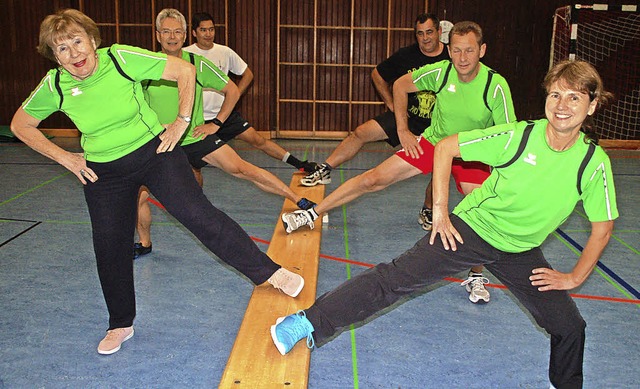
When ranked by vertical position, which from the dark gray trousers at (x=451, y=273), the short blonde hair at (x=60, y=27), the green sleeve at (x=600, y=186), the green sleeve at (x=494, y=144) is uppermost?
the short blonde hair at (x=60, y=27)

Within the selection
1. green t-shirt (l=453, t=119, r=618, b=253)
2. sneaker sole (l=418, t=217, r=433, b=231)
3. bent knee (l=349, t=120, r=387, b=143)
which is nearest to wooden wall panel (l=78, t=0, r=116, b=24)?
bent knee (l=349, t=120, r=387, b=143)

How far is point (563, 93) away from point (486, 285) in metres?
2.04

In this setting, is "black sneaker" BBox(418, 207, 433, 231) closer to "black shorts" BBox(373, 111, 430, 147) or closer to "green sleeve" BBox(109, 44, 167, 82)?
"black shorts" BBox(373, 111, 430, 147)

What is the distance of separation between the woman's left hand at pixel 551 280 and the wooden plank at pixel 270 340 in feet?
3.34

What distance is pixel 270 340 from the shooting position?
2842 millimetres

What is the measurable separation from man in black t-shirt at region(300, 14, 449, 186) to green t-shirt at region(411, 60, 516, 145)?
1206 millimetres

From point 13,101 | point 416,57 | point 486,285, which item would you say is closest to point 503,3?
point 416,57

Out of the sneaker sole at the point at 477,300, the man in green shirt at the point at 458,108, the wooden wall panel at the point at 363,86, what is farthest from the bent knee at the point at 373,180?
the wooden wall panel at the point at 363,86

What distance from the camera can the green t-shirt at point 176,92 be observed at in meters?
3.96

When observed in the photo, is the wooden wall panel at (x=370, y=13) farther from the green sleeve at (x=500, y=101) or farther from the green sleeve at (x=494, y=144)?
the green sleeve at (x=494, y=144)

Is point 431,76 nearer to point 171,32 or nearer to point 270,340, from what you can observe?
point 171,32

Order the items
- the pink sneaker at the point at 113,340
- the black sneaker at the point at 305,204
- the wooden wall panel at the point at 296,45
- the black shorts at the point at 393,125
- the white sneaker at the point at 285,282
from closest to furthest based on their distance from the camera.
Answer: the pink sneaker at the point at 113,340 < the white sneaker at the point at 285,282 < the black sneaker at the point at 305,204 < the black shorts at the point at 393,125 < the wooden wall panel at the point at 296,45

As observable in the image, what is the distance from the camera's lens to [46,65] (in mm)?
10773

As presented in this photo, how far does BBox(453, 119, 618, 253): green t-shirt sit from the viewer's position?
2.31 metres
